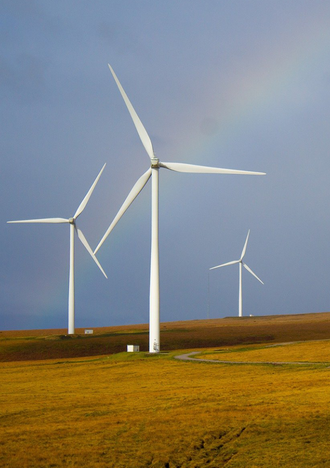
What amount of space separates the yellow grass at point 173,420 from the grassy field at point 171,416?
0.15 ft

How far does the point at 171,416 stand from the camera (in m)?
29.5

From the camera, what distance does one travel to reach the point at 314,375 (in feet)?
142

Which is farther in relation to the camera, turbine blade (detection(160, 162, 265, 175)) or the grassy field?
turbine blade (detection(160, 162, 265, 175))

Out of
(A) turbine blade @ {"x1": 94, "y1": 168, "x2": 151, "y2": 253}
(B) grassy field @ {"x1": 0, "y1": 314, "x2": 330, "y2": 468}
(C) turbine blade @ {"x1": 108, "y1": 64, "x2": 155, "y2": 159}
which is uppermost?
(C) turbine blade @ {"x1": 108, "y1": 64, "x2": 155, "y2": 159}

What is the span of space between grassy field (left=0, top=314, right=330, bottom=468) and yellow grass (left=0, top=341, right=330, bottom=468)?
0.04 meters

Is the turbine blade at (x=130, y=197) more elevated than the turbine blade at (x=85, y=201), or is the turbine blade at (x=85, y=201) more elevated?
the turbine blade at (x=85, y=201)

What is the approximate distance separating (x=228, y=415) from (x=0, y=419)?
11676 millimetres

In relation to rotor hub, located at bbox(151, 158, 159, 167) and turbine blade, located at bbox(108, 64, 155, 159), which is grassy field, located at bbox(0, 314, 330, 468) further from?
turbine blade, located at bbox(108, 64, 155, 159)

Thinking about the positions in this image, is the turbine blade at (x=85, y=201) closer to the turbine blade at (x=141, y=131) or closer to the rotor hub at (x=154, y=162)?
the turbine blade at (x=141, y=131)

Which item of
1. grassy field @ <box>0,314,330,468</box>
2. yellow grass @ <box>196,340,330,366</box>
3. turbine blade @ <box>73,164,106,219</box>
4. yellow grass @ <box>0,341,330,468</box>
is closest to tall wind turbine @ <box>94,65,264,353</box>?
yellow grass @ <box>196,340,330,366</box>

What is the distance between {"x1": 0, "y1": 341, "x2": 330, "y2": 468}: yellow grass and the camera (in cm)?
2209

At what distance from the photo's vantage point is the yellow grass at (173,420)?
22.1m

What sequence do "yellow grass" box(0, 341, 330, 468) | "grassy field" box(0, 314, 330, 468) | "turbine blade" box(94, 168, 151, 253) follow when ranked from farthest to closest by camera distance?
"turbine blade" box(94, 168, 151, 253) < "grassy field" box(0, 314, 330, 468) < "yellow grass" box(0, 341, 330, 468)

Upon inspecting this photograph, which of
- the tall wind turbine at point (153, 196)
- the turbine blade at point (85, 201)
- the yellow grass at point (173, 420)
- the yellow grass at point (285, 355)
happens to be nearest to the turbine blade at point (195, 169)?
the tall wind turbine at point (153, 196)
